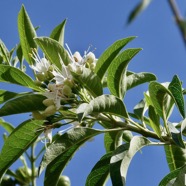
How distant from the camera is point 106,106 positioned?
1600mm

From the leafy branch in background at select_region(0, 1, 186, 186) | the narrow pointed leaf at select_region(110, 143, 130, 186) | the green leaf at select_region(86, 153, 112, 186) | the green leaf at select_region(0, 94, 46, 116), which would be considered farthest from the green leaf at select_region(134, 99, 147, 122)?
the green leaf at select_region(0, 94, 46, 116)

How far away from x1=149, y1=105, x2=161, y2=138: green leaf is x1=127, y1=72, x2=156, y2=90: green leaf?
0.14 m

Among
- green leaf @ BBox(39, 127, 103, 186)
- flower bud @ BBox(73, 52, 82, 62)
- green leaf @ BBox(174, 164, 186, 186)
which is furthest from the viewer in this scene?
flower bud @ BBox(73, 52, 82, 62)

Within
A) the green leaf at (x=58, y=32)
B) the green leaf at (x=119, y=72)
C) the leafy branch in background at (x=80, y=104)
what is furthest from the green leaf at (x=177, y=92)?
the green leaf at (x=58, y=32)

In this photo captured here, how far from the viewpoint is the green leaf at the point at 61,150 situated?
1.70 metres

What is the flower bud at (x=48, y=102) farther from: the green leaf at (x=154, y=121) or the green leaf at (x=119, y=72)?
the green leaf at (x=154, y=121)

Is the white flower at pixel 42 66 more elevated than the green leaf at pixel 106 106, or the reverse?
the white flower at pixel 42 66

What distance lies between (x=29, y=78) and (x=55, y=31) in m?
0.38

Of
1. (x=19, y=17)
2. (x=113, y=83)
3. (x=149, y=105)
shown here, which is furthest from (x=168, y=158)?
(x=19, y=17)

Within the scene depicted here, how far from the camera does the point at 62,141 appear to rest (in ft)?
5.72

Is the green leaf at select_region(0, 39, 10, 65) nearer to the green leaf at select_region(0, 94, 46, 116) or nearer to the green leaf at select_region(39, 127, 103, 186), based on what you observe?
the green leaf at select_region(0, 94, 46, 116)

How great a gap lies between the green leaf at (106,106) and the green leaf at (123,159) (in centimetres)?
14

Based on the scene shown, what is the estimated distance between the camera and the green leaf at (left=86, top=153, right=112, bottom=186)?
192cm

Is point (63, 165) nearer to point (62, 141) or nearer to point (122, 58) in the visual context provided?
point (62, 141)
